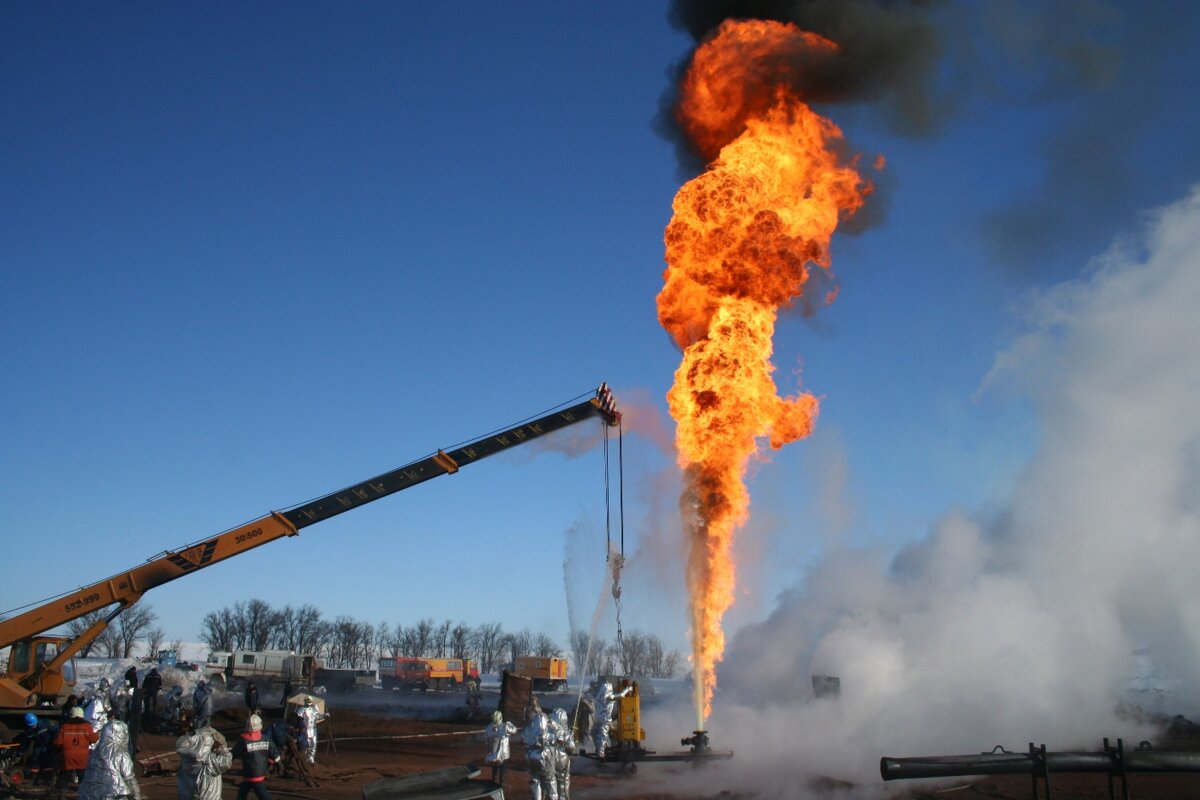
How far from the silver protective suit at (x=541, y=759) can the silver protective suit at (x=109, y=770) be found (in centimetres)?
608

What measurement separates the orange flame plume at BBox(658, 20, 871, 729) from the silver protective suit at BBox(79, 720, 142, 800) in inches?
588

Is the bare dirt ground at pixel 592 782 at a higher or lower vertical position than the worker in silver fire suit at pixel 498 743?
lower

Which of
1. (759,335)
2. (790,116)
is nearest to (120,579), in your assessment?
(759,335)

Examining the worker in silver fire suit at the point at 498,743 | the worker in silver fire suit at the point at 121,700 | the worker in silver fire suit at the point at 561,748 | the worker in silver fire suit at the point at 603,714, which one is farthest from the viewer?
the worker in silver fire suit at the point at 121,700

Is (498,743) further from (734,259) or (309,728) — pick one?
(734,259)

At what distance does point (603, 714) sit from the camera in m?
21.5

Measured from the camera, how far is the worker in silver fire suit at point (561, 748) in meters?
14.9

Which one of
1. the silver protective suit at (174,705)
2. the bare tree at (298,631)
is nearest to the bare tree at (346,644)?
the bare tree at (298,631)

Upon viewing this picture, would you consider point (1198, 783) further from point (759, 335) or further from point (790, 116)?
point (790, 116)

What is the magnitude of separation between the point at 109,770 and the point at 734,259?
17.9 meters

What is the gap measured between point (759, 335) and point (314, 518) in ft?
46.8

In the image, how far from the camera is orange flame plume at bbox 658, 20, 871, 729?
22766mm

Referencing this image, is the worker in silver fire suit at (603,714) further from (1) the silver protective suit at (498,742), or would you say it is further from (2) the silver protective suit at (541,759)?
(2) the silver protective suit at (541,759)

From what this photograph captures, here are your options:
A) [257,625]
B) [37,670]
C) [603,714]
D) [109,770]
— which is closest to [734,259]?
[603,714]
